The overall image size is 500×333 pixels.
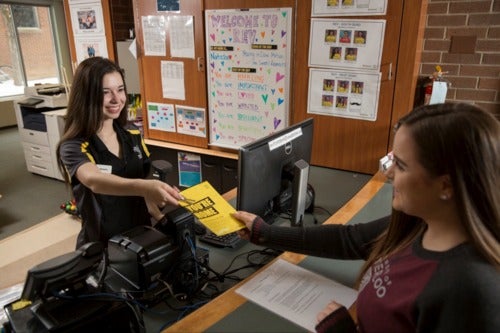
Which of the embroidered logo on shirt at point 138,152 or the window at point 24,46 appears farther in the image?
the window at point 24,46

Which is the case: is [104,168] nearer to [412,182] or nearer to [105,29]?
[412,182]

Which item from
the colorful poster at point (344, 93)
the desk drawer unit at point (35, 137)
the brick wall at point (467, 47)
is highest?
the brick wall at point (467, 47)

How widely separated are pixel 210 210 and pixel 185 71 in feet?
6.61

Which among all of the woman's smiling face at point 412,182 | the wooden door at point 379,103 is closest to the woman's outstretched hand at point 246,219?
the woman's smiling face at point 412,182

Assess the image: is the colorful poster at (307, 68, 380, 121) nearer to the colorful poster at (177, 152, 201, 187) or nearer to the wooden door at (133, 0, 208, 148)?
the wooden door at (133, 0, 208, 148)

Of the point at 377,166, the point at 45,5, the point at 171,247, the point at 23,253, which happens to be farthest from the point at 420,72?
the point at 45,5

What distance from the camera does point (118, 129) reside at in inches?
75.3

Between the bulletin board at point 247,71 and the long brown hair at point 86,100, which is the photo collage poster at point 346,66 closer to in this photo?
the bulletin board at point 247,71

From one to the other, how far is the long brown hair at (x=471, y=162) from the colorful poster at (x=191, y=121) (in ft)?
8.05

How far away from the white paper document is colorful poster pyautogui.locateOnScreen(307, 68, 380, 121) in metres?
1.37

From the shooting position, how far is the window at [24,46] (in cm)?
684

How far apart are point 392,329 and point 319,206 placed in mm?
1198

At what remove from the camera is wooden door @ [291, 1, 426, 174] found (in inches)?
86.0

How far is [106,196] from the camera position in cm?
178
